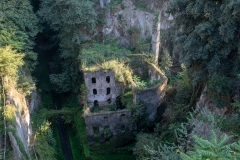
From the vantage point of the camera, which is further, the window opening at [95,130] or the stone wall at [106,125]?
the window opening at [95,130]

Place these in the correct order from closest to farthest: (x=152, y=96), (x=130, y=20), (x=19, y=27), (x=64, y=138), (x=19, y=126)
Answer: (x=19, y=126) < (x=152, y=96) < (x=64, y=138) < (x=19, y=27) < (x=130, y=20)

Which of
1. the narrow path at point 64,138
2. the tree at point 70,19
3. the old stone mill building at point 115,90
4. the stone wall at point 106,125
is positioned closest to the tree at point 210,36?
the old stone mill building at point 115,90

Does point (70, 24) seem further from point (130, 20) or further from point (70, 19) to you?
point (130, 20)

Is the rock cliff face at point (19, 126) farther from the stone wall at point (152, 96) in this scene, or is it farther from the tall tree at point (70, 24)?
the stone wall at point (152, 96)

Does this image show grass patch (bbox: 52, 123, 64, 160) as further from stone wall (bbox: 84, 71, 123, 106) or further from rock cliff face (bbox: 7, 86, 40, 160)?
stone wall (bbox: 84, 71, 123, 106)

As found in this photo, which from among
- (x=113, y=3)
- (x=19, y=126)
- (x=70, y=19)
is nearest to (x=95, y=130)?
(x=19, y=126)

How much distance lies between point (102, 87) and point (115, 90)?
124 centimetres

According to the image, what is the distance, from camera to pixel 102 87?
2423 cm

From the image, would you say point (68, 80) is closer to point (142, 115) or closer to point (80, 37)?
point (80, 37)

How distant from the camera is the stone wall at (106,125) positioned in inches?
840

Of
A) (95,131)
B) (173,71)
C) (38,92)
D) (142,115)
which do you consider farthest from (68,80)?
(173,71)

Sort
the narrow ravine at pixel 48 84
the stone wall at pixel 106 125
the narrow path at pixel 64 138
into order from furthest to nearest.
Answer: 1. the narrow ravine at pixel 48 84
2. the narrow path at pixel 64 138
3. the stone wall at pixel 106 125

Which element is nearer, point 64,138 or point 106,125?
point 106,125

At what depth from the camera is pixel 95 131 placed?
21938mm
